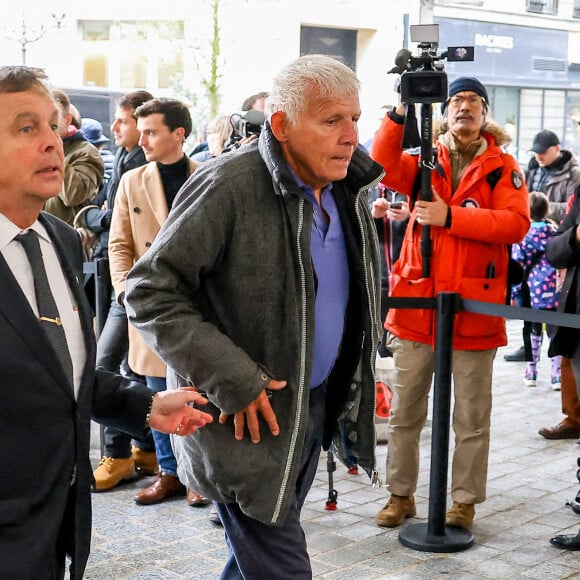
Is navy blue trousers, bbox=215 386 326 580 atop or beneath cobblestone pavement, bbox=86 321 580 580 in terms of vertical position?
atop

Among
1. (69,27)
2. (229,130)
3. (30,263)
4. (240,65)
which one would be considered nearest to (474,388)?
(229,130)

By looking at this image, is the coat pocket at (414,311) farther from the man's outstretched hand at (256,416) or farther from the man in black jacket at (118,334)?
the man's outstretched hand at (256,416)

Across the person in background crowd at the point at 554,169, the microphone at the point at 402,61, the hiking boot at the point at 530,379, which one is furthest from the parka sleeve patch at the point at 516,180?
the person in background crowd at the point at 554,169

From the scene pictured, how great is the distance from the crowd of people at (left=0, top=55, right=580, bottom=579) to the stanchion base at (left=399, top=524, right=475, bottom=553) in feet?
0.37

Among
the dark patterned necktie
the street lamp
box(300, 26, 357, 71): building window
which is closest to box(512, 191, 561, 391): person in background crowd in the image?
the dark patterned necktie

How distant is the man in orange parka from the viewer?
510 cm

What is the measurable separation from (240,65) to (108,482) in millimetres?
14618

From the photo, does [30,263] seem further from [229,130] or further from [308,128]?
[229,130]

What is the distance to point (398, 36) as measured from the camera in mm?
19969

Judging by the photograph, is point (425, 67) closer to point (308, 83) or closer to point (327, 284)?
point (308, 83)

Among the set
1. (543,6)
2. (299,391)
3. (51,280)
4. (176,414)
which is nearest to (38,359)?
(51,280)

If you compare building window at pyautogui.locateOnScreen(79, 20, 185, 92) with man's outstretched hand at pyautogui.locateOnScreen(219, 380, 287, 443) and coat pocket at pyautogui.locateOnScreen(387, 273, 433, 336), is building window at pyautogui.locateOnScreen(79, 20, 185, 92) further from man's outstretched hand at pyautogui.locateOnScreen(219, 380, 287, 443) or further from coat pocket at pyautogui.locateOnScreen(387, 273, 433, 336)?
man's outstretched hand at pyautogui.locateOnScreen(219, 380, 287, 443)

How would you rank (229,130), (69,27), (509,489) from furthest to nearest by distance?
(69,27)
(229,130)
(509,489)

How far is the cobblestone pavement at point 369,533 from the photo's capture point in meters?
4.67
